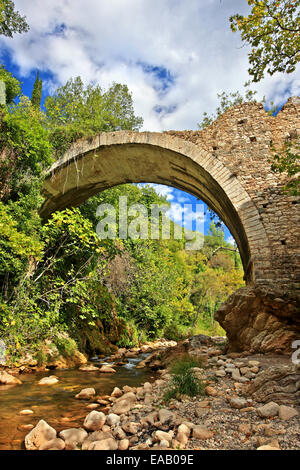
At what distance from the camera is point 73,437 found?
2635mm

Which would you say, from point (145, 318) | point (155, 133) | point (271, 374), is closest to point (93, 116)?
point (155, 133)

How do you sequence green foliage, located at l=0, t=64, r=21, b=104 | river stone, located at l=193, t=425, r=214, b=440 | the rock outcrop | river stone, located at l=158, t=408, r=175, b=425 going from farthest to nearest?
green foliage, located at l=0, t=64, r=21, b=104 < the rock outcrop < river stone, located at l=158, t=408, r=175, b=425 < river stone, located at l=193, t=425, r=214, b=440

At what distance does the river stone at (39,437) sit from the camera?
2.50 metres

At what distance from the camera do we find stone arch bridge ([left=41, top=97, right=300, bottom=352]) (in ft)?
17.3

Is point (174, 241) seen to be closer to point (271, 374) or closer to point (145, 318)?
point (145, 318)

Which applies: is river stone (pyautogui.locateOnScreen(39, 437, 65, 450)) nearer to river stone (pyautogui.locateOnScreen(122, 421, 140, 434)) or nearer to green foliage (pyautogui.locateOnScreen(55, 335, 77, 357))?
river stone (pyautogui.locateOnScreen(122, 421, 140, 434))

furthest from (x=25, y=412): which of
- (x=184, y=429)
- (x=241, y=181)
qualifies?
(x=241, y=181)

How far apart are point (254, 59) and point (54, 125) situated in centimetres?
584

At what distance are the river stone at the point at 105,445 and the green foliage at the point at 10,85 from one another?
7757 millimetres

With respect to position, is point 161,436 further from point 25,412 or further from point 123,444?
point 25,412

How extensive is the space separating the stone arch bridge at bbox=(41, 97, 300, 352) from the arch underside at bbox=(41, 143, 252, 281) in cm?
3

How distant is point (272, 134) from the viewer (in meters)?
6.52

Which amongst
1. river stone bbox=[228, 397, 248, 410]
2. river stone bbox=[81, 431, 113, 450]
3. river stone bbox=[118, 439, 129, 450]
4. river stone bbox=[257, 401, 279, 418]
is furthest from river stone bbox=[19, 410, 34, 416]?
river stone bbox=[257, 401, 279, 418]
